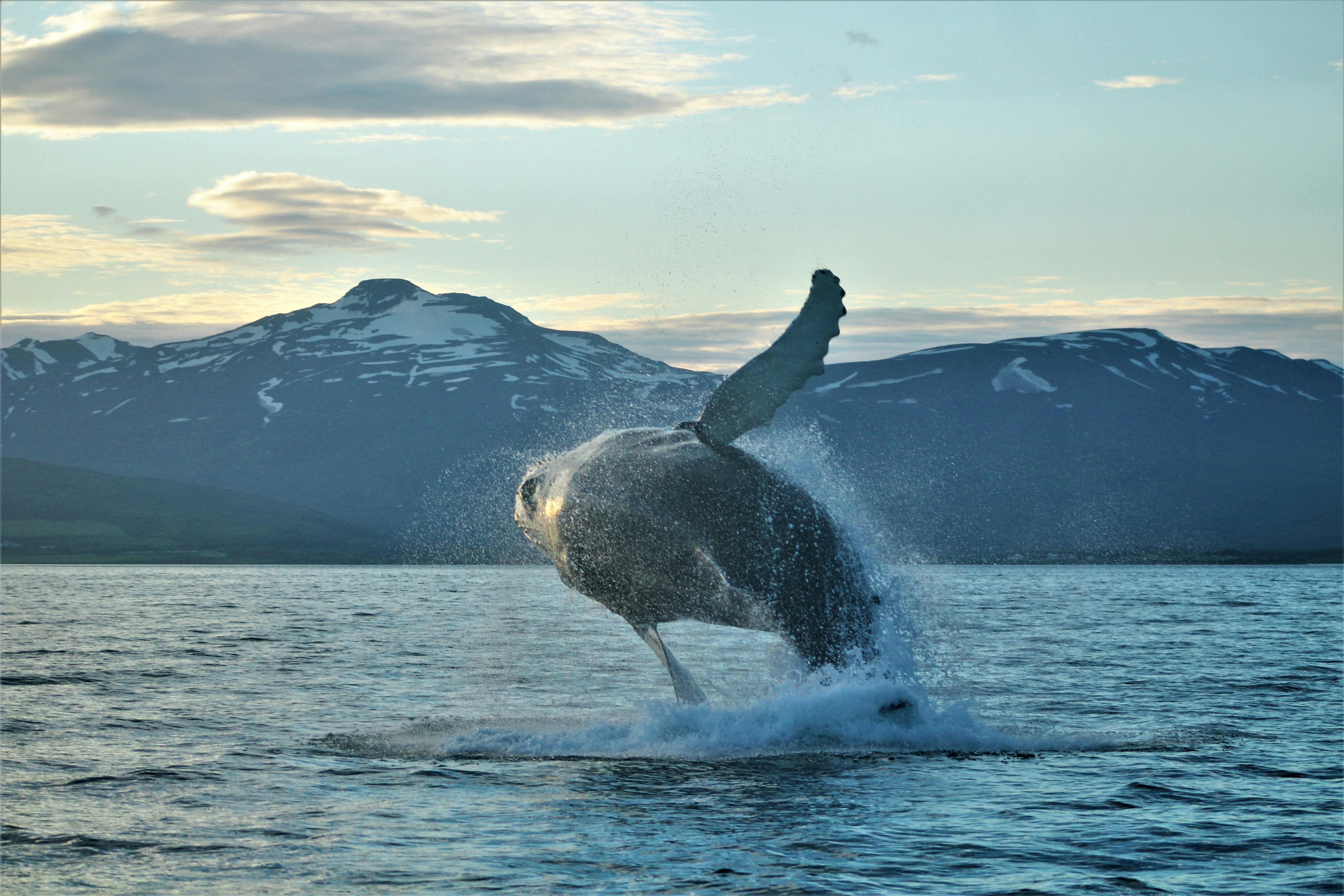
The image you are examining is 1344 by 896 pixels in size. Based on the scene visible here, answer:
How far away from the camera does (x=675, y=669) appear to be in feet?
42.9

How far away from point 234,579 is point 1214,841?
9738 cm

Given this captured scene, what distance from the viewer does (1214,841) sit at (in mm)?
9938

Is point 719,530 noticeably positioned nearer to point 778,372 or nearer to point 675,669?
point 778,372

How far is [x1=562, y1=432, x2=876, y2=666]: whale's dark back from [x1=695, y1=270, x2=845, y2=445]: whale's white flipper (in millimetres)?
344

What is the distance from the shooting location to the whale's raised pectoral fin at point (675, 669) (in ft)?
42.1

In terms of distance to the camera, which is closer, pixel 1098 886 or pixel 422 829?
pixel 1098 886

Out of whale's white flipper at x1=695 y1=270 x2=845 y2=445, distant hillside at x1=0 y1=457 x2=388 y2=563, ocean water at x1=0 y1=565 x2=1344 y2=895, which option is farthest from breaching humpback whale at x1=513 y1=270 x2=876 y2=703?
distant hillside at x1=0 y1=457 x2=388 y2=563

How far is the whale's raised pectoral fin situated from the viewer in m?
12.8

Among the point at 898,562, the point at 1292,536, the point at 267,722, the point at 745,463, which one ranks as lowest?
the point at 1292,536

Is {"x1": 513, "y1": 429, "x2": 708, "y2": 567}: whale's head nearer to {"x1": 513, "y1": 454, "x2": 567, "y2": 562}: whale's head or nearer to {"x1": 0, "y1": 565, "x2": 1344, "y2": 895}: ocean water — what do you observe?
{"x1": 513, "y1": 454, "x2": 567, "y2": 562}: whale's head

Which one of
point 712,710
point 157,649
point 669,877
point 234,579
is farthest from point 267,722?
point 234,579

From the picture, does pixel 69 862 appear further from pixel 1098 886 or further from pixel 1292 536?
pixel 1292 536

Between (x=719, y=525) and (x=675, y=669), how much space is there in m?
1.99

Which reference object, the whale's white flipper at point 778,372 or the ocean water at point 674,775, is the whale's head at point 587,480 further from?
the ocean water at point 674,775
